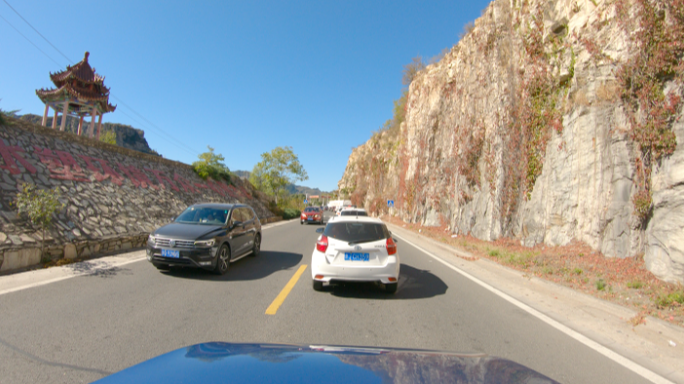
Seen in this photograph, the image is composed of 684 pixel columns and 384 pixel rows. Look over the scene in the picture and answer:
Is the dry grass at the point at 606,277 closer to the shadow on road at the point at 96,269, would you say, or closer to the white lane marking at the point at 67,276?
the shadow on road at the point at 96,269

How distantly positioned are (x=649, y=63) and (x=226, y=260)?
41.9ft

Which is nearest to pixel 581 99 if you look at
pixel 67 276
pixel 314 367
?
pixel 314 367

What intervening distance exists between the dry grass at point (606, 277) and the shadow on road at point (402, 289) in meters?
2.65

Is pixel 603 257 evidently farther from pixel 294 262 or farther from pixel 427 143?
pixel 427 143

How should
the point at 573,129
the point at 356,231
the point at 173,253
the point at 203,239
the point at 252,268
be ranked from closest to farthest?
the point at 356,231 < the point at 173,253 < the point at 203,239 < the point at 252,268 < the point at 573,129

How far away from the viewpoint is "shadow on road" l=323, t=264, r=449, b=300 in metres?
6.61

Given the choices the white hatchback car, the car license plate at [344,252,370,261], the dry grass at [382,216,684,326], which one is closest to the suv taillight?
the white hatchback car

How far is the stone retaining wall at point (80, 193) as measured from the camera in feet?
28.8

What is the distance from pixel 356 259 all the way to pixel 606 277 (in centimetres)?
603

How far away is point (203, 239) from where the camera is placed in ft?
24.9

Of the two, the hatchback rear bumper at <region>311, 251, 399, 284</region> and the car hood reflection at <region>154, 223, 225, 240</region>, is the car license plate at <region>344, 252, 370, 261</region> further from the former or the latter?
the car hood reflection at <region>154, 223, 225, 240</region>

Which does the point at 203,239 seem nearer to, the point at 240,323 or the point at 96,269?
the point at 96,269

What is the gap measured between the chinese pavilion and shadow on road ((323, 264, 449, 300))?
21509 millimetres

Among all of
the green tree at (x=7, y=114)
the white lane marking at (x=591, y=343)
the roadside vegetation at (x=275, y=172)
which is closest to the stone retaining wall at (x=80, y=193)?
the green tree at (x=7, y=114)
